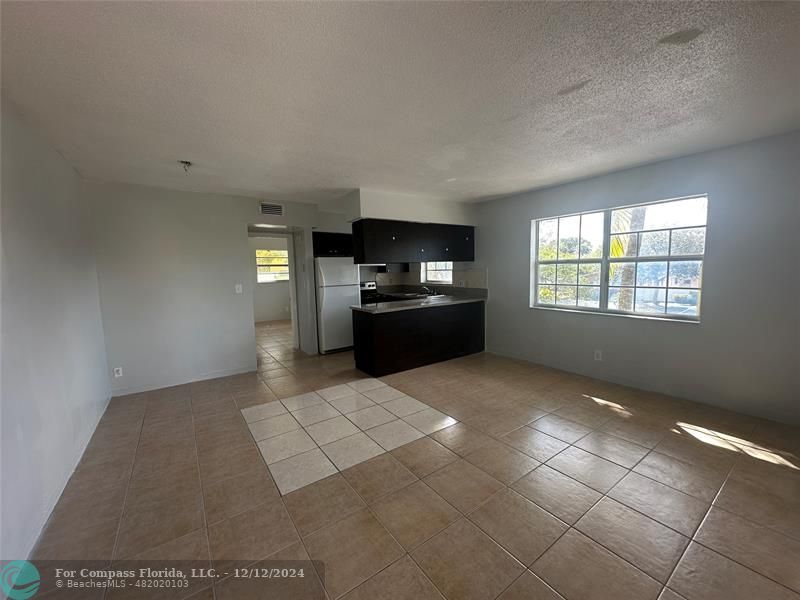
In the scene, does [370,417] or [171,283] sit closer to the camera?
[370,417]

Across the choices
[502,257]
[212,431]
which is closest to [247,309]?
[212,431]

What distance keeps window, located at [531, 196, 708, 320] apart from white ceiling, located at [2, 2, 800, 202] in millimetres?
737

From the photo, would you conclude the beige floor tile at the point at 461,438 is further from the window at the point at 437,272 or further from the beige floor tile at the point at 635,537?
the window at the point at 437,272

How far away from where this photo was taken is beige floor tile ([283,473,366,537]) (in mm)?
1809

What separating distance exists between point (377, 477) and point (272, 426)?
1299 millimetres

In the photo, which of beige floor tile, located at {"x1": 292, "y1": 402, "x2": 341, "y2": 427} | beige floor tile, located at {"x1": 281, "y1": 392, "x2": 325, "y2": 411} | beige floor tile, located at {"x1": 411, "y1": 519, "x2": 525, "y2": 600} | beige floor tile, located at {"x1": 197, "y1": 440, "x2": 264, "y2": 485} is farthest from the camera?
beige floor tile, located at {"x1": 281, "y1": 392, "x2": 325, "y2": 411}

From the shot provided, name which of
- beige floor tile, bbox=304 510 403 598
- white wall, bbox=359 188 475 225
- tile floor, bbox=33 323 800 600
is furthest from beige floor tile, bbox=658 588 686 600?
white wall, bbox=359 188 475 225

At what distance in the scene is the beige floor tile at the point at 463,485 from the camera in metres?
1.93

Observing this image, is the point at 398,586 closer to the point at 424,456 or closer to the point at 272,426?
the point at 424,456

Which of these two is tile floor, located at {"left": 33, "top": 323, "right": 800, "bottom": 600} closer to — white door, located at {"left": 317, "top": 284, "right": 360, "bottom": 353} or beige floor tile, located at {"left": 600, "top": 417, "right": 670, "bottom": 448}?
beige floor tile, located at {"left": 600, "top": 417, "right": 670, "bottom": 448}

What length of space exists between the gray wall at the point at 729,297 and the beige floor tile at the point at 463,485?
261 centimetres

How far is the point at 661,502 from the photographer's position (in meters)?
1.88

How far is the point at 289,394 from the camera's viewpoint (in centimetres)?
369

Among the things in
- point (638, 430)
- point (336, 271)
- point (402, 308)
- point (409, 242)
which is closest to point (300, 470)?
point (402, 308)
